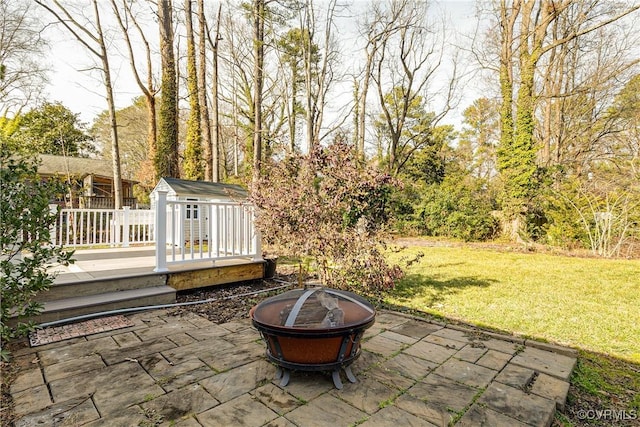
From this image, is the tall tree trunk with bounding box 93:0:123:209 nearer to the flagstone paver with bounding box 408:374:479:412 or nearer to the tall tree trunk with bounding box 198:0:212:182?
the tall tree trunk with bounding box 198:0:212:182

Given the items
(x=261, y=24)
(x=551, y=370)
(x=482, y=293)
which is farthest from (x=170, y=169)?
(x=551, y=370)

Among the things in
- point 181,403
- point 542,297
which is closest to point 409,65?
point 542,297

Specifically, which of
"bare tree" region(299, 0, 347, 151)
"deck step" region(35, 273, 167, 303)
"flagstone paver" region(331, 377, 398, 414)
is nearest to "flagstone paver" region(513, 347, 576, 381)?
"flagstone paver" region(331, 377, 398, 414)

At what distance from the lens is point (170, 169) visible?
9992mm

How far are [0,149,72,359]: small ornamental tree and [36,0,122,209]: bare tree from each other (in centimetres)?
735

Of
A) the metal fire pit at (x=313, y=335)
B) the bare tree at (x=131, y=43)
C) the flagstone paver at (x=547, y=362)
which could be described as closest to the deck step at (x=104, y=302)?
the metal fire pit at (x=313, y=335)

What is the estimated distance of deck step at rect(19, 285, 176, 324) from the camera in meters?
3.29

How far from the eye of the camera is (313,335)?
1.95 m

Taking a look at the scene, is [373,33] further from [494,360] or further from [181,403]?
[181,403]

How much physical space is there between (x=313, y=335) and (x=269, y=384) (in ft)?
1.94

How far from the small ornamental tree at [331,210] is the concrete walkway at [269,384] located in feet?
3.77

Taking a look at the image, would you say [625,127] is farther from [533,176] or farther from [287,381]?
[287,381]

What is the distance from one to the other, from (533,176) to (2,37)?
18.9 meters

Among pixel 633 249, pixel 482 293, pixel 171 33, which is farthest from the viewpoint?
pixel 171 33
